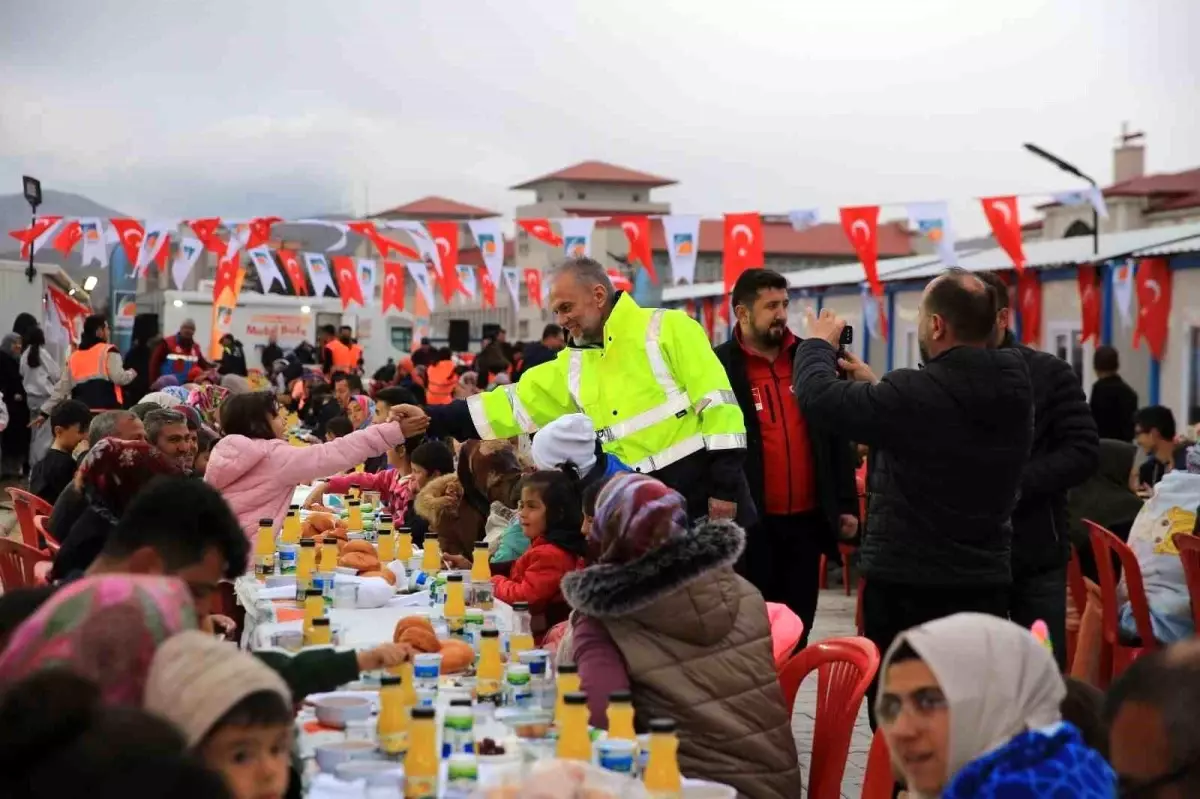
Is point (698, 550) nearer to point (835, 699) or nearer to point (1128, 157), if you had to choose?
point (835, 699)

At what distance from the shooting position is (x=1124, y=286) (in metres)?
17.4

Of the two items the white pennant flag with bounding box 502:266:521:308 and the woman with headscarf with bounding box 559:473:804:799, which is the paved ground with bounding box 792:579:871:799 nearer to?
the woman with headscarf with bounding box 559:473:804:799

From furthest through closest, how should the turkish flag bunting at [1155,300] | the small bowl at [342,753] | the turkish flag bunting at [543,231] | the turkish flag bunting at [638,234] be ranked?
the turkish flag bunting at [543,231]
the turkish flag bunting at [638,234]
the turkish flag bunting at [1155,300]
the small bowl at [342,753]

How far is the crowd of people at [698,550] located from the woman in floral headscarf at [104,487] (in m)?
0.01

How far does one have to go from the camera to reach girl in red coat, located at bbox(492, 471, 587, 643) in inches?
217

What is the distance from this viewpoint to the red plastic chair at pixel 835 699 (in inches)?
157

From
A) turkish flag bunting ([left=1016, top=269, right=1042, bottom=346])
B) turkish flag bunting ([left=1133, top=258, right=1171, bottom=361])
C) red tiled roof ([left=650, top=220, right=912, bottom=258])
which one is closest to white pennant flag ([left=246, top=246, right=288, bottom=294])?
turkish flag bunting ([left=1016, top=269, right=1042, bottom=346])

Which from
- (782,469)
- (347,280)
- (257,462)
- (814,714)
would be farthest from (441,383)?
(347,280)

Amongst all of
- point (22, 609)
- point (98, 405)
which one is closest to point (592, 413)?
point (22, 609)

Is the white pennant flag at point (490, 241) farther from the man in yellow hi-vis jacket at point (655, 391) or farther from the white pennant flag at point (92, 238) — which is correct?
the man in yellow hi-vis jacket at point (655, 391)

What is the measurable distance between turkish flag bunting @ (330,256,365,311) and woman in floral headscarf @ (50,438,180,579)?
93.6 ft

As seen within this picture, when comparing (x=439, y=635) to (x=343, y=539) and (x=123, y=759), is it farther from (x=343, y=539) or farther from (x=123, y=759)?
(x=123, y=759)

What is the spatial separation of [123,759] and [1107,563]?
17.3 feet

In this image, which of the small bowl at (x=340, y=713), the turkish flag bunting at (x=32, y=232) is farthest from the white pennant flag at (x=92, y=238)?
the small bowl at (x=340, y=713)
